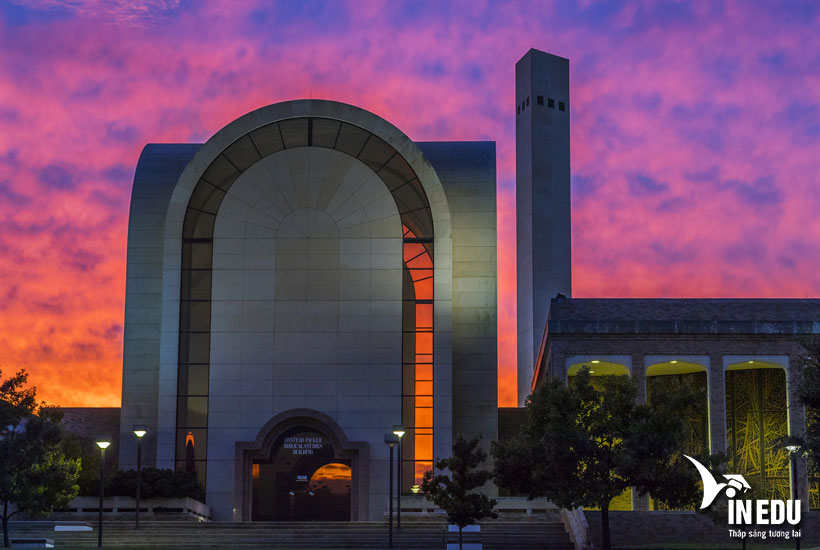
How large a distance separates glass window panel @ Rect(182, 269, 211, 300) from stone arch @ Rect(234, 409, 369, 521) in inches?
297

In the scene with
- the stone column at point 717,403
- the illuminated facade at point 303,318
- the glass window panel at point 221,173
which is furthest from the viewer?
the glass window panel at point 221,173

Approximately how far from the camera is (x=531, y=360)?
8994 cm

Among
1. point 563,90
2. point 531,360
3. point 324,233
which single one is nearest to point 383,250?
point 324,233

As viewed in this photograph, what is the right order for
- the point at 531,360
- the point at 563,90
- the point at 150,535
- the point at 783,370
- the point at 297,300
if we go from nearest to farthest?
the point at 150,535 < the point at 783,370 < the point at 297,300 < the point at 531,360 < the point at 563,90

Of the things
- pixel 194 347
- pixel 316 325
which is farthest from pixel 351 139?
pixel 194 347

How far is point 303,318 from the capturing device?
5762cm

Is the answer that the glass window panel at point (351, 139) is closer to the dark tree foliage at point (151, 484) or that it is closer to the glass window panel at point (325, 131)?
the glass window panel at point (325, 131)

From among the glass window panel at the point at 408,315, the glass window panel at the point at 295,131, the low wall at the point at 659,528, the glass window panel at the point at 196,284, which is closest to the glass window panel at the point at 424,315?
the glass window panel at the point at 408,315

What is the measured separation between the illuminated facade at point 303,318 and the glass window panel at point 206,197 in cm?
7

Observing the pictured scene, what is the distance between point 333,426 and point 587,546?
18.8m

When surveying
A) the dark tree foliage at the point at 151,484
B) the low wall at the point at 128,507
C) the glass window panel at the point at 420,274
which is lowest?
the low wall at the point at 128,507

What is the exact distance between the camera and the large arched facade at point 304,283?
56781 millimetres

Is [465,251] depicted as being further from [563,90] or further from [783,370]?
[563,90]

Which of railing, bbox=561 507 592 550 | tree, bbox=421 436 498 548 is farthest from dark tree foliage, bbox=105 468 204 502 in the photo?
railing, bbox=561 507 592 550
